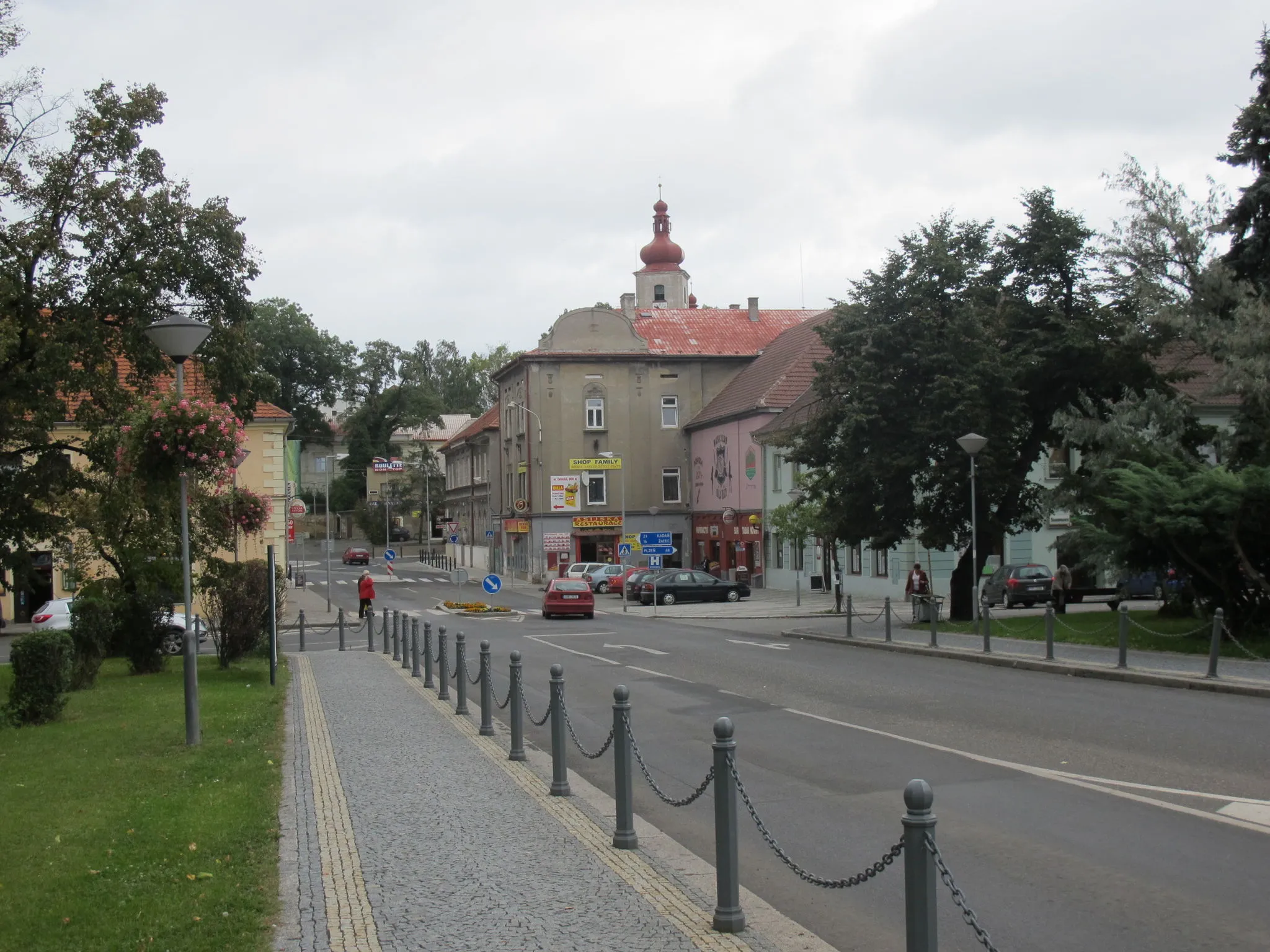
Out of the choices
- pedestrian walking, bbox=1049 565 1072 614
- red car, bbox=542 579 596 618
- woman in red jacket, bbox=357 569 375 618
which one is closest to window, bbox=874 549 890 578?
pedestrian walking, bbox=1049 565 1072 614

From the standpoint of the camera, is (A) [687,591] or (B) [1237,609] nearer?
(B) [1237,609]

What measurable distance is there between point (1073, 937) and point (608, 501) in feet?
194

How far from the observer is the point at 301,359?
9275 cm

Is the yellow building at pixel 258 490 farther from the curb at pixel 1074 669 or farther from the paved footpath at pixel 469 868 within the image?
the paved footpath at pixel 469 868

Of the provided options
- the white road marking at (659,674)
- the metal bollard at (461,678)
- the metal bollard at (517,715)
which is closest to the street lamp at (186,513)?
the metal bollard at (517,715)

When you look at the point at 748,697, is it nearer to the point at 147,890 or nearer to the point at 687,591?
the point at 147,890

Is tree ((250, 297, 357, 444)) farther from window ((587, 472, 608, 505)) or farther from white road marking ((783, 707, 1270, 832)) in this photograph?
white road marking ((783, 707, 1270, 832))

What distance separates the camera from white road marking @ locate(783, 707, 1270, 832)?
8297mm

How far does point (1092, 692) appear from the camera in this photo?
16156 mm

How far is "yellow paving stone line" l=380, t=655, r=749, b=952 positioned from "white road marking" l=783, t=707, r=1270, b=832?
3.91 m

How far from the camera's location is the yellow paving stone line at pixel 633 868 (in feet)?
Answer: 18.9

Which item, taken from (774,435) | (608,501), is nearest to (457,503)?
(608,501)

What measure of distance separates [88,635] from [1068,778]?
45.2ft

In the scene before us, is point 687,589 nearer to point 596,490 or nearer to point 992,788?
point 596,490
